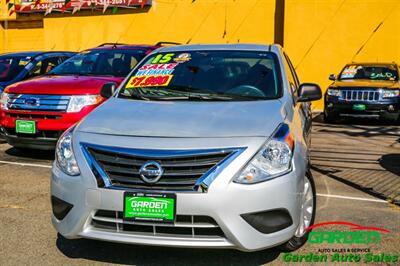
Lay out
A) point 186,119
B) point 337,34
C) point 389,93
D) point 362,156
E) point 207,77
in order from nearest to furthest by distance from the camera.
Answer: point 186,119, point 207,77, point 362,156, point 389,93, point 337,34

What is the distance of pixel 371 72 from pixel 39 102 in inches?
341

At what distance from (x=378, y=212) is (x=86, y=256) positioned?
9.28 ft

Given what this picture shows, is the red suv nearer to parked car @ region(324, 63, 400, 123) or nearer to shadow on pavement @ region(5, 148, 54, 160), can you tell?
shadow on pavement @ region(5, 148, 54, 160)

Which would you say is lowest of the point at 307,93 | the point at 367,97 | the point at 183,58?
the point at 367,97

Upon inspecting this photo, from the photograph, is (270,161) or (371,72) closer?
(270,161)

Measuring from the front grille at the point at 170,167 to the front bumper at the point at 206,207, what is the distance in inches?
2.4

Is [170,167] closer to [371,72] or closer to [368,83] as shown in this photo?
[368,83]

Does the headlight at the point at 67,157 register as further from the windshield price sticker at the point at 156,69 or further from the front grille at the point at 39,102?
the front grille at the point at 39,102

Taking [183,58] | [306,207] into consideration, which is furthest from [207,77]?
[306,207]

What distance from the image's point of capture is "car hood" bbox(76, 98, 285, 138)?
320 cm

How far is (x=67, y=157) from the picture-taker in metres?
3.32

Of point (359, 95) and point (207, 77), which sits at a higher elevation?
point (207, 77)

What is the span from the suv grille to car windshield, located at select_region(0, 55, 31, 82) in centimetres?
631

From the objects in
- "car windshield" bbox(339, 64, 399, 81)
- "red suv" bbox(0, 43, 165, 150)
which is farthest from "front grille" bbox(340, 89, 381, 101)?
"red suv" bbox(0, 43, 165, 150)
